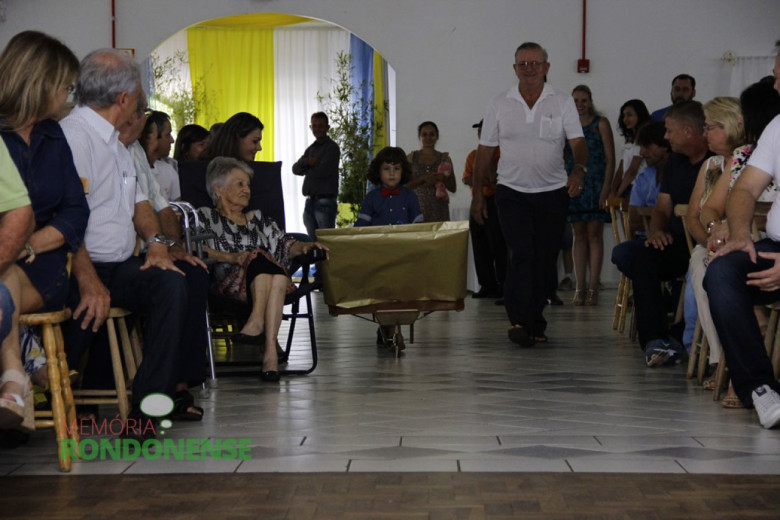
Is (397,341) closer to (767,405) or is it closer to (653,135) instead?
Answer: (653,135)

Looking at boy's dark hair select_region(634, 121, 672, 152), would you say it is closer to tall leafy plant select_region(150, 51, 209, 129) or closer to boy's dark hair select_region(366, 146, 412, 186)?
boy's dark hair select_region(366, 146, 412, 186)

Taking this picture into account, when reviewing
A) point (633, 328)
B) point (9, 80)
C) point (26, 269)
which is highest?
point (9, 80)

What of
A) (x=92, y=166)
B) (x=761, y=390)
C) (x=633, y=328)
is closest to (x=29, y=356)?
(x=92, y=166)

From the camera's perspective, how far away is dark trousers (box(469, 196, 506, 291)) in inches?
375

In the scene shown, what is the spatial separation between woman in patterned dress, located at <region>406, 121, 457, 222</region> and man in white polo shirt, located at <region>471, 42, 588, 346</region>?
129 inches

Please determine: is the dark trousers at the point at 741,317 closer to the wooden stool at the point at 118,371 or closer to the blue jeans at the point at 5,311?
the wooden stool at the point at 118,371

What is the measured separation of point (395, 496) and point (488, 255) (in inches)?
278

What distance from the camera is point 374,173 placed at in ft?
21.1

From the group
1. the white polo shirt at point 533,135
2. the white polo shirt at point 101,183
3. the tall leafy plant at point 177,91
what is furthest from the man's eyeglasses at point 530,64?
the tall leafy plant at point 177,91

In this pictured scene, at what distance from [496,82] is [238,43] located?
4763mm

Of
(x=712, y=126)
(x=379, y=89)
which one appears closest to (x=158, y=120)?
(x=712, y=126)

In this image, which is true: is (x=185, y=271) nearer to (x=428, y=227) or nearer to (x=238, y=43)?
(x=428, y=227)

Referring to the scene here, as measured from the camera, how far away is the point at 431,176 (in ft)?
31.4

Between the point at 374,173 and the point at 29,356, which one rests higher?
the point at 374,173
